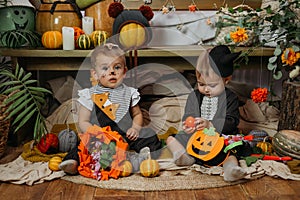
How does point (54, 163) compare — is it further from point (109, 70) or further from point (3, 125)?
point (109, 70)

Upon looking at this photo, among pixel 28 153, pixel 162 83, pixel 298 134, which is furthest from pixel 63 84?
pixel 298 134

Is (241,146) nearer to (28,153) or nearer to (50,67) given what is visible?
(28,153)

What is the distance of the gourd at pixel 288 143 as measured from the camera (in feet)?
5.52

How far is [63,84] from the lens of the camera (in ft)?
7.90

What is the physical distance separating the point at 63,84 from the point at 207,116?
38.5 inches

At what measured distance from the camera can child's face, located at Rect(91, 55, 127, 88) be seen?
5.65 feet

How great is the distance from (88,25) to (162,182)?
3.27ft

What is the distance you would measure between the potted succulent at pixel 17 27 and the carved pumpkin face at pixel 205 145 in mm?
950

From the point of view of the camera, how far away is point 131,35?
6.37 ft

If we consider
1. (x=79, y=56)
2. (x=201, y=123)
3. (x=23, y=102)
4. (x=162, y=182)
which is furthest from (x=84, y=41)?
(x=162, y=182)

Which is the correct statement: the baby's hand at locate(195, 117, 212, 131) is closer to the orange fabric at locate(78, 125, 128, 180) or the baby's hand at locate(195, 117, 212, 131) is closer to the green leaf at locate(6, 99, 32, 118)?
the orange fabric at locate(78, 125, 128, 180)

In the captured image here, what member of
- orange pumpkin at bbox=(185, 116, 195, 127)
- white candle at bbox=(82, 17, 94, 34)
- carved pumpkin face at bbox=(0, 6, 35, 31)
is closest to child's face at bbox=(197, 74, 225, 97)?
orange pumpkin at bbox=(185, 116, 195, 127)

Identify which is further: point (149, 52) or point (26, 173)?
point (149, 52)

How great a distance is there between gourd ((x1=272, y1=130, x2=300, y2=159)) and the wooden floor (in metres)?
0.19
